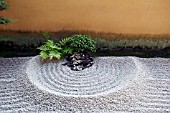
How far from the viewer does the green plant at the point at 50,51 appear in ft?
10.8

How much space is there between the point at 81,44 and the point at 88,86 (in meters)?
0.70

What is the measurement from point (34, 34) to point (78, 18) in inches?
27.3

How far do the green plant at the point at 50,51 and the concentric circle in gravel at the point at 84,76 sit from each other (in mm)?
109

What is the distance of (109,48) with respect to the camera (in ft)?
12.3

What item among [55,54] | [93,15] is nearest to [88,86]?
[55,54]

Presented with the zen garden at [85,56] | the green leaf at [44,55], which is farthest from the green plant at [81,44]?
the green leaf at [44,55]

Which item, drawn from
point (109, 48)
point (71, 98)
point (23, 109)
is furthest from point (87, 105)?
point (109, 48)

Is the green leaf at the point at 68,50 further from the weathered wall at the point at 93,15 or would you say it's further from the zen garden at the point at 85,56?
the weathered wall at the point at 93,15

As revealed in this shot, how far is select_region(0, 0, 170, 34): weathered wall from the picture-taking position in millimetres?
3508

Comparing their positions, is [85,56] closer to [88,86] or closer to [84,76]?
[84,76]

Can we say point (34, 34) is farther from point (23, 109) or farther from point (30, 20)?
point (23, 109)

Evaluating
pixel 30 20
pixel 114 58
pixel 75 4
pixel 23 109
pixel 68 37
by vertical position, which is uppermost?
pixel 75 4

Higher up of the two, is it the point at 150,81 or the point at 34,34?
the point at 34,34

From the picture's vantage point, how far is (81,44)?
3420 millimetres
